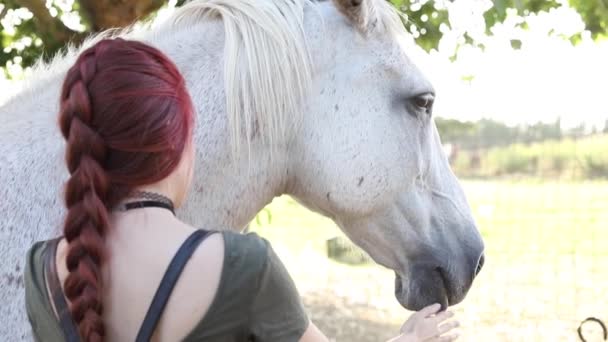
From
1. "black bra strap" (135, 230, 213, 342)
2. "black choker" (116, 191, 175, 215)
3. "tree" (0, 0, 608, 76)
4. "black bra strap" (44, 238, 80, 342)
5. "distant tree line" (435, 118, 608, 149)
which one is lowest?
"distant tree line" (435, 118, 608, 149)

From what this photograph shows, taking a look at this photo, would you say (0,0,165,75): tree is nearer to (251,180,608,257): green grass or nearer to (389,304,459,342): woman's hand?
(389,304,459,342): woman's hand

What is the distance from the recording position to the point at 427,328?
151 cm

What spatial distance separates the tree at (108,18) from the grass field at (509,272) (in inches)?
100.0

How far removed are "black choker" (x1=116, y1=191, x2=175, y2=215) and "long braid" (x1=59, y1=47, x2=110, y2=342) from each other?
35mm

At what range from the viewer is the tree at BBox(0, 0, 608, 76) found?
11.8 feet

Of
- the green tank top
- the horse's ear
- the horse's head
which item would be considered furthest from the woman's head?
the horse's ear

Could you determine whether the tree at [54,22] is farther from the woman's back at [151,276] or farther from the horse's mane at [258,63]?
the woman's back at [151,276]

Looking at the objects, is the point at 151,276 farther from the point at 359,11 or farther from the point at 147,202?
the point at 359,11

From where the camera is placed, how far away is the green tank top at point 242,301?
1153 millimetres

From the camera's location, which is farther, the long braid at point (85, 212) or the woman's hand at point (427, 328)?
the woman's hand at point (427, 328)

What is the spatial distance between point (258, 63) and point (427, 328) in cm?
76

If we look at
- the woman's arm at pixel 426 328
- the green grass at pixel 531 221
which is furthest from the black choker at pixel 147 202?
the green grass at pixel 531 221

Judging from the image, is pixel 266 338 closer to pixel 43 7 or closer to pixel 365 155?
pixel 365 155

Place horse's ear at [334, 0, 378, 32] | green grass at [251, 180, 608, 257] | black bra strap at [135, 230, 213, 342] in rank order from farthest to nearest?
green grass at [251, 180, 608, 257] < horse's ear at [334, 0, 378, 32] < black bra strap at [135, 230, 213, 342]
